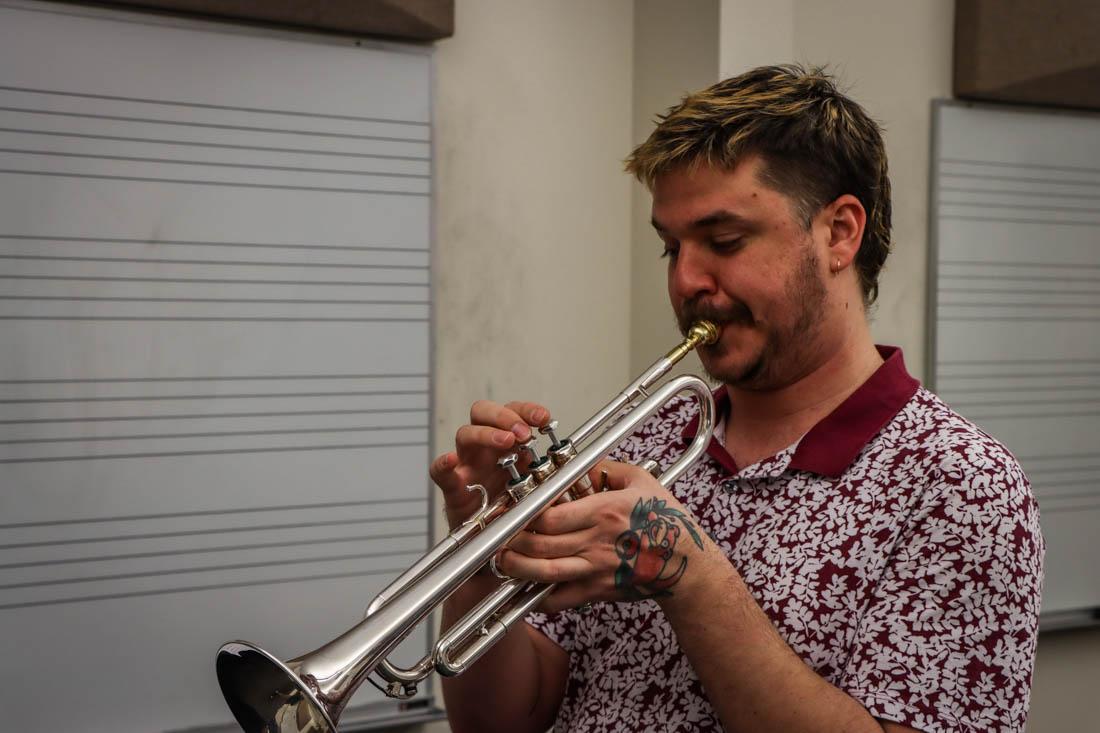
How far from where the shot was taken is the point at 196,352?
2004mm

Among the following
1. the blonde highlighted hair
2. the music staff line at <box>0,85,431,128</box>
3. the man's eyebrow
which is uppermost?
the music staff line at <box>0,85,431,128</box>

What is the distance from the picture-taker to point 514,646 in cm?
134

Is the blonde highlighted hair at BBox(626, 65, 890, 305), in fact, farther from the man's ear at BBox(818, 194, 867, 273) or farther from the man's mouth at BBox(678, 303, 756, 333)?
the man's mouth at BBox(678, 303, 756, 333)

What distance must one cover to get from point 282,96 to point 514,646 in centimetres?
116

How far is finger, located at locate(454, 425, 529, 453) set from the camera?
121 cm

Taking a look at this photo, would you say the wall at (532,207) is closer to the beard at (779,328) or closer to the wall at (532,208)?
the wall at (532,208)

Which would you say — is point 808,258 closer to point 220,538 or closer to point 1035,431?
point 220,538

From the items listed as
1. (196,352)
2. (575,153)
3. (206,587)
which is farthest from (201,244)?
(575,153)

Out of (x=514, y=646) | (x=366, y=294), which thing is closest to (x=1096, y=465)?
(x=366, y=294)

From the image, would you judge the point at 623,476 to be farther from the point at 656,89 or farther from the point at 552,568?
the point at 656,89

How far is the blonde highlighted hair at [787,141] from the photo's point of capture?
4.00 ft

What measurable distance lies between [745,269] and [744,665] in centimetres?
41

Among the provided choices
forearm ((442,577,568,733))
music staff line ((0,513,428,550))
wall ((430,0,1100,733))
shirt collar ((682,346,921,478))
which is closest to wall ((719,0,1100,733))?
wall ((430,0,1100,733))

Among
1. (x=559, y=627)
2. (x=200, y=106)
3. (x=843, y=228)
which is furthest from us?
(x=200, y=106)
